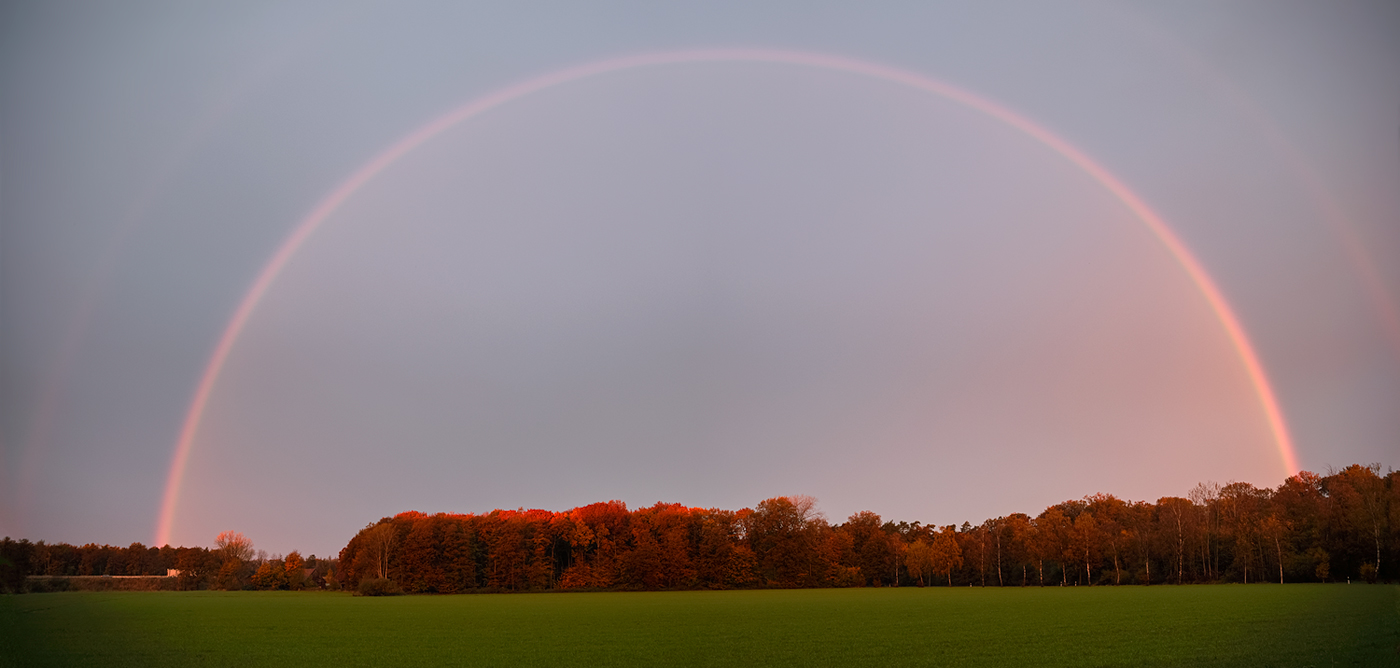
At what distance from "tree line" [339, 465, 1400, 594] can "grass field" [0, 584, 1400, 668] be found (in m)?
59.3

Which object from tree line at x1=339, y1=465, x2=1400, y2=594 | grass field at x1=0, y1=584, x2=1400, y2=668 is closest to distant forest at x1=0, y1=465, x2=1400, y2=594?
tree line at x1=339, y1=465, x2=1400, y2=594

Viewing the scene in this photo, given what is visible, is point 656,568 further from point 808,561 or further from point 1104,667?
point 1104,667

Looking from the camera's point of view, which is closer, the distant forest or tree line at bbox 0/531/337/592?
the distant forest

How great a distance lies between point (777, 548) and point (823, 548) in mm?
6576

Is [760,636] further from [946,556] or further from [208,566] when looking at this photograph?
[208,566]

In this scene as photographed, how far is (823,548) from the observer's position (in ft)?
391

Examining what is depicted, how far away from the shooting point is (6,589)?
6662 centimetres

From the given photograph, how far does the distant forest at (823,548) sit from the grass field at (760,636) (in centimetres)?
5704

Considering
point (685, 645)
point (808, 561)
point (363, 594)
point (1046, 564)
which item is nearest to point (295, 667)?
point (685, 645)

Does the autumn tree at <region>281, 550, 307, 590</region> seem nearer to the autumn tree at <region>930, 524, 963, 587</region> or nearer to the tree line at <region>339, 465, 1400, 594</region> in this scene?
the tree line at <region>339, 465, 1400, 594</region>

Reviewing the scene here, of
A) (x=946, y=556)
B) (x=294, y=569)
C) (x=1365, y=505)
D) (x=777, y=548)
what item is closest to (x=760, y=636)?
(x=777, y=548)

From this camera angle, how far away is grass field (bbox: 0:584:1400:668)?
27.8m

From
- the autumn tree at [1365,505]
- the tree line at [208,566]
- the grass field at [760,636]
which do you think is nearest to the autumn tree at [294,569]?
the tree line at [208,566]

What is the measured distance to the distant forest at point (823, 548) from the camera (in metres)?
104
